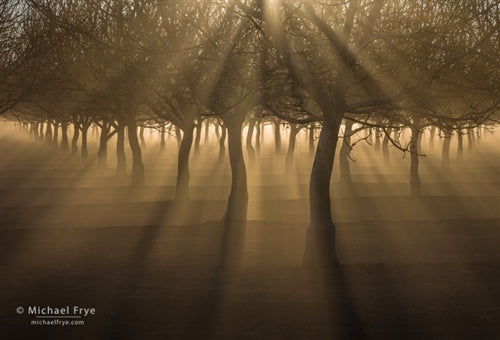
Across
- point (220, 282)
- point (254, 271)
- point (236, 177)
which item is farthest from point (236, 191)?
point (220, 282)

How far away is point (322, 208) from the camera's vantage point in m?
12.5

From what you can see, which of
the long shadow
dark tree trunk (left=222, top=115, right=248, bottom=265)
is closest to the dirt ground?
the long shadow

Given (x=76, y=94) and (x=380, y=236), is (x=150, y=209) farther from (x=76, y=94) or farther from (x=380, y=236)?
(x=380, y=236)

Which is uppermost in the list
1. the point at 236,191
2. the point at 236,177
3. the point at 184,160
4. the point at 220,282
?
the point at 184,160

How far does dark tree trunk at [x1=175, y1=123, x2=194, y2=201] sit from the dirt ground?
2.36 feet

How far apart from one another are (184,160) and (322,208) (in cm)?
986

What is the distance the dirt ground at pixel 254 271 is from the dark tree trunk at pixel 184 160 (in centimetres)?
72

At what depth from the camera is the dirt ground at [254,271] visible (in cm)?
896

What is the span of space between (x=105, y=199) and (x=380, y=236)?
13.4 meters

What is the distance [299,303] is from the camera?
10.1m

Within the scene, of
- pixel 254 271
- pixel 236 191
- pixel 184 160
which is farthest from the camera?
pixel 184 160

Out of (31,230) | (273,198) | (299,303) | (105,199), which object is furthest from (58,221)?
(299,303)

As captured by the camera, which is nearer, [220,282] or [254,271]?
[220,282]

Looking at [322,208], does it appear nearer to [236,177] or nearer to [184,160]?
[236,177]
